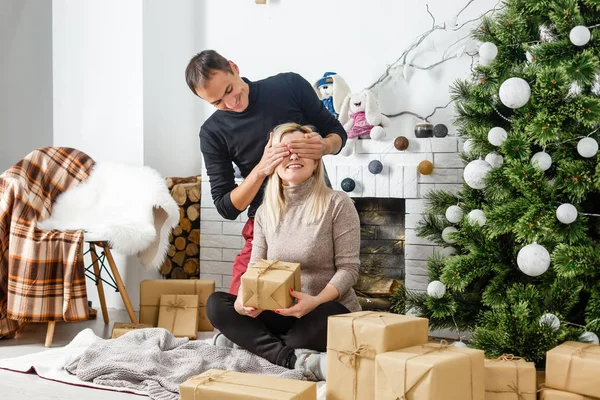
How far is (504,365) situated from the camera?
5.50 ft

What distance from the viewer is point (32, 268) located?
2.74m

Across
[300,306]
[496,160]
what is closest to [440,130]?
[496,160]

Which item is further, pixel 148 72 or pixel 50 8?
pixel 50 8

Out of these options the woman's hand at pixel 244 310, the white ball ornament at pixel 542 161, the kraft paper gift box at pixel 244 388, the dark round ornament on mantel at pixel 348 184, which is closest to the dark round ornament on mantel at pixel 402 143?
the dark round ornament on mantel at pixel 348 184

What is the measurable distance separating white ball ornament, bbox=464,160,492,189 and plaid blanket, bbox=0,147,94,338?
1.55 metres

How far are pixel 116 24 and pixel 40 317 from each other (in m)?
1.60

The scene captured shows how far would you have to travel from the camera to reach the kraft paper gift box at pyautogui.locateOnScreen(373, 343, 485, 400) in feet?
4.81

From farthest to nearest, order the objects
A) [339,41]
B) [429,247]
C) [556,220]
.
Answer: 1. [339,41]
2. [429,247]
3. [556,220]

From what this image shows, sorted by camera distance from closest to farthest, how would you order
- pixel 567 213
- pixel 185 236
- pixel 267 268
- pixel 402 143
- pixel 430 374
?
pixel 430 374 < pixel 567 213 < pixel 267 268 < pixel 402 143 < pixel 185 236

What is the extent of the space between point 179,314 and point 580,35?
189cm

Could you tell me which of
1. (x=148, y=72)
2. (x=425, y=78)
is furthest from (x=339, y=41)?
(x=148, y=72)

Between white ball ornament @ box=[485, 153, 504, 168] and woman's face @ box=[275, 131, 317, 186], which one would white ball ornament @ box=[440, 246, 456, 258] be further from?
woman's face @ box=[275, 131, 317, 186]

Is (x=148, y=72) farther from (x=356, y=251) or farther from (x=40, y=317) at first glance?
(x=356, y=251)

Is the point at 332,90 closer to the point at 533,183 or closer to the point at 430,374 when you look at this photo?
the point at 533,183
